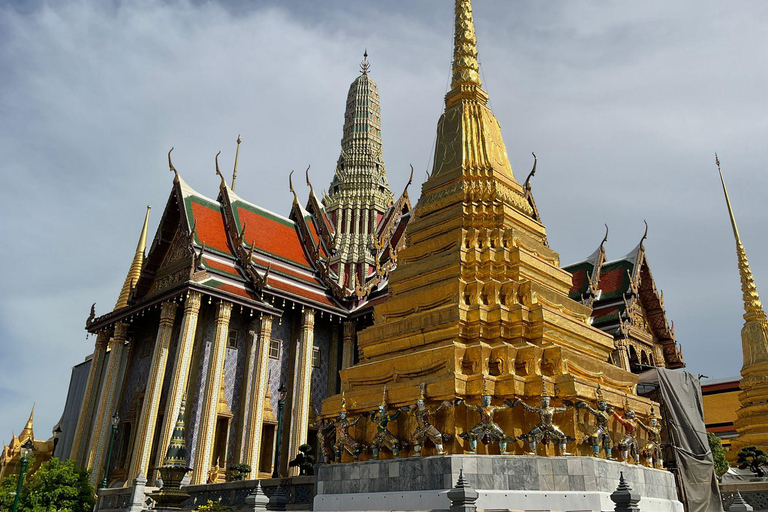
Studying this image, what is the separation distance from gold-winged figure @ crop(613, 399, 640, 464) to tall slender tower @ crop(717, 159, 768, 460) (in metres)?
13.9

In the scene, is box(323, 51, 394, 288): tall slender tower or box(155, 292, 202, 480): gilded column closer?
box(155, 292, 202, 480): gilded column

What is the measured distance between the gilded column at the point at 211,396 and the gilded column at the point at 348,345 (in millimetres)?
4331

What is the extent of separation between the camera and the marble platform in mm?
8594

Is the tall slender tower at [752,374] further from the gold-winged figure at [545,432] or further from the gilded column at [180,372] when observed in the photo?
the gilded column at [180,372]

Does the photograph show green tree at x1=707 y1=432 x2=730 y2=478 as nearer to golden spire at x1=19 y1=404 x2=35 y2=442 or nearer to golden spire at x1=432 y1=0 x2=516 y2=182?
golden spire at x1=432 y1=0 x2=516 y2=182

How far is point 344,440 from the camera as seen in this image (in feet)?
34.1

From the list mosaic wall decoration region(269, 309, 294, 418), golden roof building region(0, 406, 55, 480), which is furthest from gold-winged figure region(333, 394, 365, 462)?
golden roof building region(0, 406, 55, 480)

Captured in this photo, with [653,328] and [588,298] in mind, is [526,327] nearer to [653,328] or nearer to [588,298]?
[588,298]

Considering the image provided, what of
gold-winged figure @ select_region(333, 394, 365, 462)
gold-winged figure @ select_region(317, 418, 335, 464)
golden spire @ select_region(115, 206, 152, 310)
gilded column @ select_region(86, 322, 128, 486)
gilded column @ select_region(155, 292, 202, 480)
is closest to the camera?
gold-winged figure @ select_region(333, 394, 365, 462)

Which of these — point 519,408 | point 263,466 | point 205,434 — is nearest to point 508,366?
point 519,408

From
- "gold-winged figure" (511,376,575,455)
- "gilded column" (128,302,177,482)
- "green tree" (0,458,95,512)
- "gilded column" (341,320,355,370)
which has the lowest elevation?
"green tree" (0,458,95,512)

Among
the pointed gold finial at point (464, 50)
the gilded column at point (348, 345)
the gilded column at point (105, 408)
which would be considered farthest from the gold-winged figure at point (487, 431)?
the gilded column at point (105, 408)

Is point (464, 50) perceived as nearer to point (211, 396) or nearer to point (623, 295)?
point (623, 295)

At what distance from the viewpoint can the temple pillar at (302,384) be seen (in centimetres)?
1973
